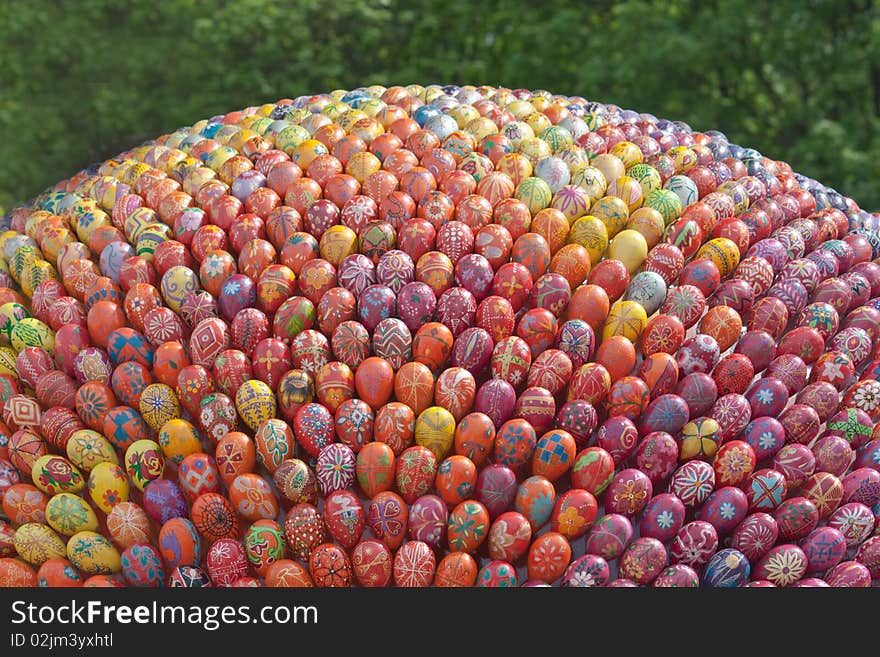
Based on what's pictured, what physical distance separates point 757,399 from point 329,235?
1.15m

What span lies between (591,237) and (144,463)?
1256 mm

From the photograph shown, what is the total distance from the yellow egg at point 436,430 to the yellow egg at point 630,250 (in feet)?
2.12

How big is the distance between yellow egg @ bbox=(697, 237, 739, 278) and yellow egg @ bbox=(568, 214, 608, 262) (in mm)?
266

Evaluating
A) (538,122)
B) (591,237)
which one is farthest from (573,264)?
(538,122)

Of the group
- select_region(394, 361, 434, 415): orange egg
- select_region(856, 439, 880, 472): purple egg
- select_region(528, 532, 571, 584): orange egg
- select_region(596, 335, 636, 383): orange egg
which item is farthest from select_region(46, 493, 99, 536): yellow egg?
select_region(856, 439, 880, 472): purple egg

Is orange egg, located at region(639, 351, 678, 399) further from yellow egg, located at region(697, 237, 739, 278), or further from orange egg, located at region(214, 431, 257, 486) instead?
orange egg, located at region(214, 431, 257, 486)

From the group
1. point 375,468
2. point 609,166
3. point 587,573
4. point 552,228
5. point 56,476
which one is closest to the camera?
point 587,573

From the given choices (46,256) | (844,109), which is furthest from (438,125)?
(844,109)

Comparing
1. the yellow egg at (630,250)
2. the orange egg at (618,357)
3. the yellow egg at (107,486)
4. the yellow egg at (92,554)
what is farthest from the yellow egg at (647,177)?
the yellow egg at (92,554)

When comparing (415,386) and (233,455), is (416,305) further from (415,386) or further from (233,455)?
(233,455)

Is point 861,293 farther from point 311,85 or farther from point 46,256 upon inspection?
point 311,85

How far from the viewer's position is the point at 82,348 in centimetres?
271

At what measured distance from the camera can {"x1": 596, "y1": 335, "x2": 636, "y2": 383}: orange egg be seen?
2580 millimetres

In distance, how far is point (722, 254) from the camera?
9.21ft
